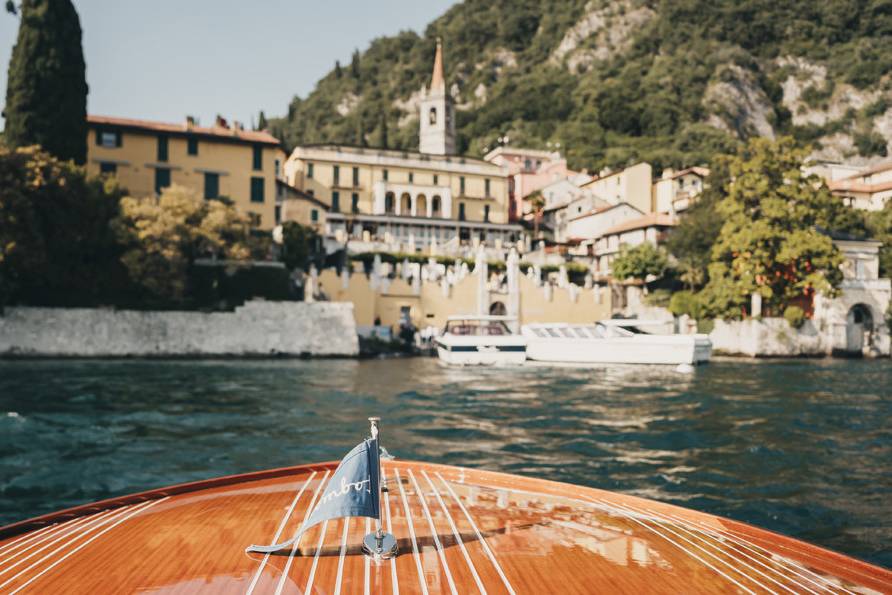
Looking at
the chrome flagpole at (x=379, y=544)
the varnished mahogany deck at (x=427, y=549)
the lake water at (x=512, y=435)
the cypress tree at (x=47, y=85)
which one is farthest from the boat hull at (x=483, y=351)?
the chrome flagpole at (x=379, y=544)

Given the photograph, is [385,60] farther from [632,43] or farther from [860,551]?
[860,551]

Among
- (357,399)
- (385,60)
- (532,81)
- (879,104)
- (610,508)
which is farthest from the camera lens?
(385,60)

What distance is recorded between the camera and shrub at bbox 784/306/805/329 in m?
38.7

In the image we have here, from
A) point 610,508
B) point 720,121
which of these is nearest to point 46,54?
point 610,508

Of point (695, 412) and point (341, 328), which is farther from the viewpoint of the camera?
point (341, 328)

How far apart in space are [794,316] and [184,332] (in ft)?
118

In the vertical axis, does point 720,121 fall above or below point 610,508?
above

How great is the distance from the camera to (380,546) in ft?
9.52

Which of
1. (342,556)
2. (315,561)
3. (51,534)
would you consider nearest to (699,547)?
(342,556)

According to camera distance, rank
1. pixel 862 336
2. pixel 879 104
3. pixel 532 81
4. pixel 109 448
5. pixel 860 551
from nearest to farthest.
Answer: pixel 860 551, pixel 109 448, pixel 862 336, pixel 879 104, pixel 532 81

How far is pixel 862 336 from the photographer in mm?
40250

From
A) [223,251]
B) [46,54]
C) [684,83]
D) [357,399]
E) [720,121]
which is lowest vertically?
[357,399]

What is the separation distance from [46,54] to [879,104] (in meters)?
113

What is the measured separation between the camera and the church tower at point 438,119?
283 feet
